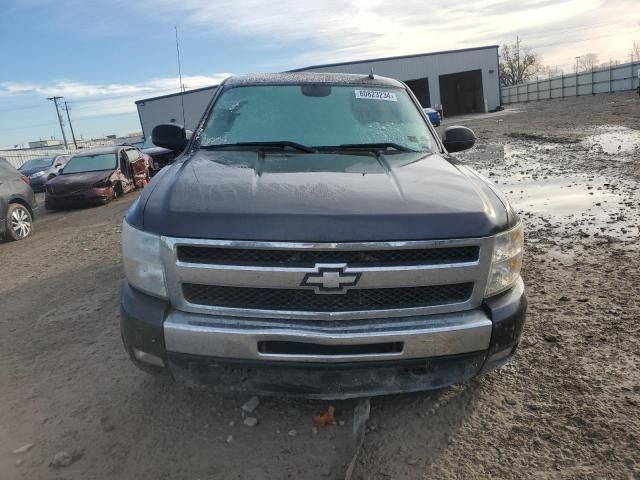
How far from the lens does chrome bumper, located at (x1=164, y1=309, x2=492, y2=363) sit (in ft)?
7.05

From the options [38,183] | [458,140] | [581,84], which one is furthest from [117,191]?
[581,84]

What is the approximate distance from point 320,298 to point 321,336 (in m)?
0.17

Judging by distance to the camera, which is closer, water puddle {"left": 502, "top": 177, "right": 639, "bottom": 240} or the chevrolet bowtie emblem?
the chevrolet bowtie emblem

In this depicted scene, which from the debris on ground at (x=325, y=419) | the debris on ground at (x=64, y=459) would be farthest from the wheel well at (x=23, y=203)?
the debris on ground at (x=325, y=419)

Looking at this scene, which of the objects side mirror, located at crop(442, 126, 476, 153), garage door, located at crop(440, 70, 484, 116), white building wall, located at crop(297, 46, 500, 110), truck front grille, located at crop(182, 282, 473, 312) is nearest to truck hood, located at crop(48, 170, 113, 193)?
side mirror, located at crop(442, 126, 476, 153)

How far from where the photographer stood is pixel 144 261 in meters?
2.25

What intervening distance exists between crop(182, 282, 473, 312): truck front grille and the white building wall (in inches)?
1728

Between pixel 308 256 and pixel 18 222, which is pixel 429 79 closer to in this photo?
pixel 18 222

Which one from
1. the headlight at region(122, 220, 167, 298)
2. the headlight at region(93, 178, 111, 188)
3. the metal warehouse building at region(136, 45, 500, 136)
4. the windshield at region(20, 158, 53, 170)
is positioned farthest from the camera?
the metal warehouse building at region(136, 45, 500, 136)

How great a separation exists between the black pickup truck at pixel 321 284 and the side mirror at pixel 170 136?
4.81 ft

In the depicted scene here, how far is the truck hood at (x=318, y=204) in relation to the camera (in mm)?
2105

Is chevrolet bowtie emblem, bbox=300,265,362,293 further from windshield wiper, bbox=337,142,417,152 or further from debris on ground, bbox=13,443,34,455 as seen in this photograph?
debris on ground, bbox=13,443,34,455

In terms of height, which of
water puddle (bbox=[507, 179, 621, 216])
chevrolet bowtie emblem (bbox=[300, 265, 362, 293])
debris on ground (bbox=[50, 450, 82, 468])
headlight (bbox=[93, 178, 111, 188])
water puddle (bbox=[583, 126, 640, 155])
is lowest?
water puddle (bbox=[583, 126, 640, 155])

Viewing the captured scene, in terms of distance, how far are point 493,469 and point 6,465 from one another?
93.7 inches
